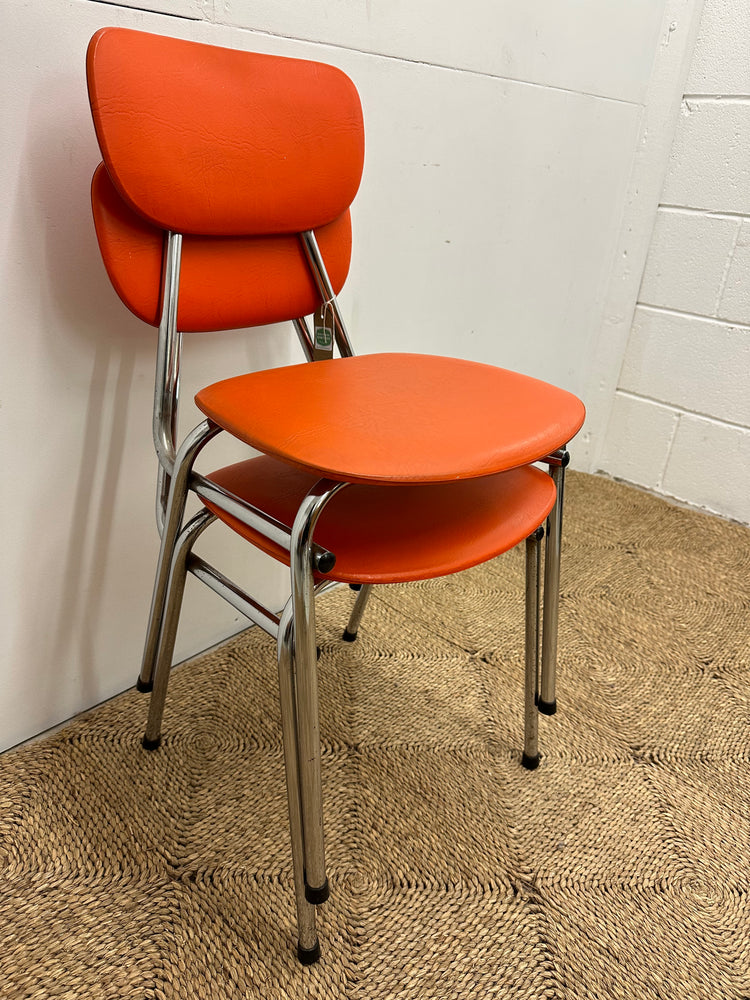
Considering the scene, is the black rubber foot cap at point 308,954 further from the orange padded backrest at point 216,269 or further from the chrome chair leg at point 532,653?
the orange padded backrest at point 216,269

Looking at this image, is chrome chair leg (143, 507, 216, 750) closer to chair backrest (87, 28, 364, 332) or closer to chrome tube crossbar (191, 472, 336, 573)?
chrome tube crossbar (191, 472, 336, 573)

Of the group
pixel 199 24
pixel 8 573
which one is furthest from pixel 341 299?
pixel 8 573

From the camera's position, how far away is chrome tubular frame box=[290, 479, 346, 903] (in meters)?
0.64

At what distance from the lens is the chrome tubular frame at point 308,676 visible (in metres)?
0.64

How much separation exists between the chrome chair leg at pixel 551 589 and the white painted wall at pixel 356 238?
50 cm

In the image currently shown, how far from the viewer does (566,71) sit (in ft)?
4.63

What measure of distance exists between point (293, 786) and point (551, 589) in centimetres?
41

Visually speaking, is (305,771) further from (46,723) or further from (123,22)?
(123,22)

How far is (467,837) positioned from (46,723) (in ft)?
1.98

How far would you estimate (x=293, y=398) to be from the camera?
78cm

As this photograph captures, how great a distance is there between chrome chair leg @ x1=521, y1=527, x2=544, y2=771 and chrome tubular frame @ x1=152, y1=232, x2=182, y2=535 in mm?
447

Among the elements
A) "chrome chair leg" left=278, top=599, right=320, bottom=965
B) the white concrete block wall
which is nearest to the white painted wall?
the white concrete block wall

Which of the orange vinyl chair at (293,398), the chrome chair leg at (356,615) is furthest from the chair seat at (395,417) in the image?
the chrome chair leg at (356,615)

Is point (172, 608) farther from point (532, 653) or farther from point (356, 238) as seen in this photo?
point (356, 238)
